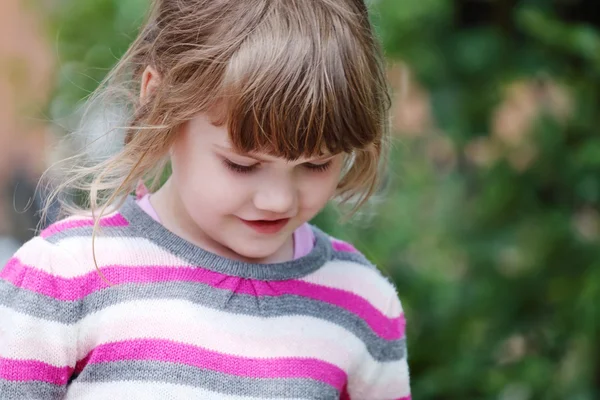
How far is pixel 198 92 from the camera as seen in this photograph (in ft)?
4.46

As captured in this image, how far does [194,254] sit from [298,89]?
31 cm

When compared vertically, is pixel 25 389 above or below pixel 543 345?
above

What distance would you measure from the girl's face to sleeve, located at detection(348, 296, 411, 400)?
0.27 meters

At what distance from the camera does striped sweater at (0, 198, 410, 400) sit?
1.36m

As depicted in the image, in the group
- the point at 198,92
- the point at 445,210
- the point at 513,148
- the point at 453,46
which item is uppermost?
the point at 198,92

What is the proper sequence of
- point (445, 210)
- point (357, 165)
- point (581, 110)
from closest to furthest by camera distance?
point (357, 165) < point (581, 110) < point (445, 210)

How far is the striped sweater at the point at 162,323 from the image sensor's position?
1357mm

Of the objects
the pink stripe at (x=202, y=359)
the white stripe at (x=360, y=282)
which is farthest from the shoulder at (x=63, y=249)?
the white stripe at (x=360, y=282)

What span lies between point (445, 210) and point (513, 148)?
0.88 feet

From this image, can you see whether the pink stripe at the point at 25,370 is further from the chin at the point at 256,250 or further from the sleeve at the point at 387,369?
the sleeve at the point at 387,369

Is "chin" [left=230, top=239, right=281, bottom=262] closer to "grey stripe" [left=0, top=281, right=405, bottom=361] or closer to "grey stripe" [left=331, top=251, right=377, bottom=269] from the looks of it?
"grey stripe" [left=0, top=281, right=405, bottom=361]

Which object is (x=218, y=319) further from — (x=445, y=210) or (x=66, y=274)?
(x=445, y=210)

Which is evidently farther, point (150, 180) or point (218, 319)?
point (150, 180)

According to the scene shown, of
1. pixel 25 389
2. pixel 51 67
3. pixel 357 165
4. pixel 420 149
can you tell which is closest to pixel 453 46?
pixel 420 149
